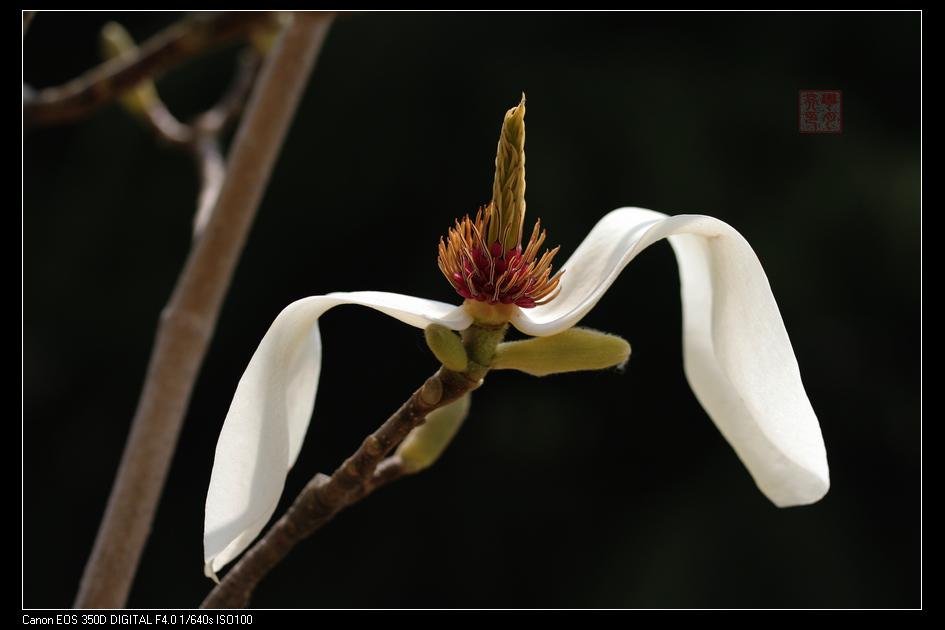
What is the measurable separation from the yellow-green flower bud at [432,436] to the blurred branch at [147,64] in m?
0.46

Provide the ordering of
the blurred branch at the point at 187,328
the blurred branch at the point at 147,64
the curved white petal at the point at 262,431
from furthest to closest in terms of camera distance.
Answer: the blurred branch at the point at 147,64 < the blurred branch at the point at 187,328 < the curved white petal at the point at 262,431

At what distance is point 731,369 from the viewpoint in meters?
0.30

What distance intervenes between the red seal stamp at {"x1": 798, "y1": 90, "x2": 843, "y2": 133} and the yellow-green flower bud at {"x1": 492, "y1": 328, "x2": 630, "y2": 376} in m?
0.31

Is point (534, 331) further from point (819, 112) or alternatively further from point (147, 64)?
point (147, 64)

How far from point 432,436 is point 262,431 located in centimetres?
9

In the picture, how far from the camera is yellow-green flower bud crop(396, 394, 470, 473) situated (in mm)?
341

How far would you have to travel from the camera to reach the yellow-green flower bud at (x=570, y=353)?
27cm

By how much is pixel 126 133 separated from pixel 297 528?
1.82 meters

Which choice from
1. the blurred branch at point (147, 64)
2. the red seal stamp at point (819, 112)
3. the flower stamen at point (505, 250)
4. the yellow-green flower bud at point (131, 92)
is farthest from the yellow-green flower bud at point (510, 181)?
the yellow-green flower bud at point (131, 92)

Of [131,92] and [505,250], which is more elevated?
[131,92]

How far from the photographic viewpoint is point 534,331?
274 mm

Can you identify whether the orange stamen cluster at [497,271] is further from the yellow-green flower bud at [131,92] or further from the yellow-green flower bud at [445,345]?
the yellow-green flower bud at [131,92]

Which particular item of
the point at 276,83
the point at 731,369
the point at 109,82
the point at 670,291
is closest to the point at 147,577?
the point at 670,291

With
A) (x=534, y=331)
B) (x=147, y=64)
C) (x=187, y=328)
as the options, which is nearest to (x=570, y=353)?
(x=534, y=331)
